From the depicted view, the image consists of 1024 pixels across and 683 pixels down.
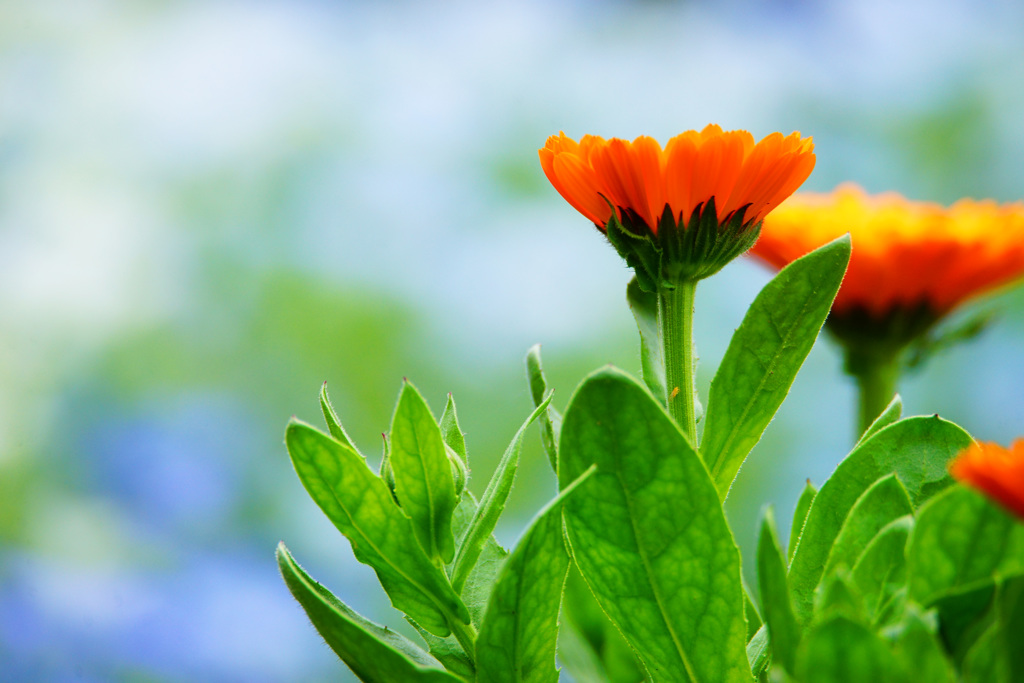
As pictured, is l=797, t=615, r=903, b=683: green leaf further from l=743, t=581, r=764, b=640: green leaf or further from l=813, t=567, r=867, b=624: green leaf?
l=743, t=581, r=764, b=640: green leaf

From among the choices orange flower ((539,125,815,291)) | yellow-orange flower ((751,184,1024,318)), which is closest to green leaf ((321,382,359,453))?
orange flower ((539,125,815,291))

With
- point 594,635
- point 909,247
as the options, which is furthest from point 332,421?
point 909,247

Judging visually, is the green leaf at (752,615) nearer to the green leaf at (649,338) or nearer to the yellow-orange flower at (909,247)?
the green leaf at (649,338)

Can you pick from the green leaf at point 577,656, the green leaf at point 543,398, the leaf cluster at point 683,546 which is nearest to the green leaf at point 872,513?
the leaf cluster at point 683,546

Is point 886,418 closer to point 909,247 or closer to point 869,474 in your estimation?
point 869,474

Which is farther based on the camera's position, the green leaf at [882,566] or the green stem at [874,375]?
the green stem at [874,375]

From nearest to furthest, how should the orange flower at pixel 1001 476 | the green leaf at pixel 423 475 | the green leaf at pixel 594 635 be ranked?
1. the orange flower at pixel 1001 476
2. the green leaf at pixel 423 475
3. the green leaf at pixel 594 635
